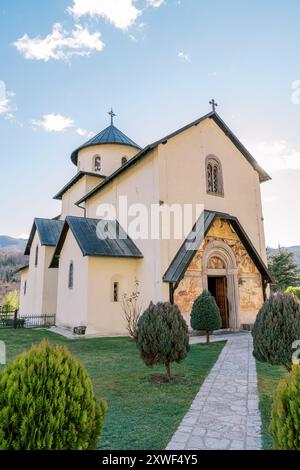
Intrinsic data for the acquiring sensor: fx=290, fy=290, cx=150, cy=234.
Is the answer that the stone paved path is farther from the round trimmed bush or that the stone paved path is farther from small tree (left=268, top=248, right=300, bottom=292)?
small tree (left=268, top=248, right=300, bottom=292)

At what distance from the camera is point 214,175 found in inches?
650

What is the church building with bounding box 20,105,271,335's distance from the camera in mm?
13328

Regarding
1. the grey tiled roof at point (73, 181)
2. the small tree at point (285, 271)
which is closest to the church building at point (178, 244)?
the grey tiled roof at point (73, 181)

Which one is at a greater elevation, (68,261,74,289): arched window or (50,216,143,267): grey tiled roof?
(50,216,143,267): grey tiled roof

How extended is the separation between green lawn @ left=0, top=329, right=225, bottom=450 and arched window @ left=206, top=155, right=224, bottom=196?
874 cm

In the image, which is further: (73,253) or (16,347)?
(73,253)

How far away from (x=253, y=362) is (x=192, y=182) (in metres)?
9.19

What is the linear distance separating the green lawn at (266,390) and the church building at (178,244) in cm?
545

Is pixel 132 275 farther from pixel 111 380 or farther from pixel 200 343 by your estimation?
pixel 111 380

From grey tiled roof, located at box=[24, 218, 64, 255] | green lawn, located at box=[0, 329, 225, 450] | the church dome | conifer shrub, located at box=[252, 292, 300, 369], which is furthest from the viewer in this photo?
the church dome

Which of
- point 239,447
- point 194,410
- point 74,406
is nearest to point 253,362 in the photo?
point 194,410

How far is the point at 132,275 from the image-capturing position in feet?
47.6

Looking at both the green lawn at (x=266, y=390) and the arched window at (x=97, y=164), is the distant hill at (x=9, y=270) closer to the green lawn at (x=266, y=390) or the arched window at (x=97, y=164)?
the arched window at (x=97, y=164)

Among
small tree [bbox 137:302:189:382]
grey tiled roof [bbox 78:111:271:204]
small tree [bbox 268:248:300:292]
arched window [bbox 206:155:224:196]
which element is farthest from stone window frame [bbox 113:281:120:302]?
small tree [bbox 268:248:300:292]
